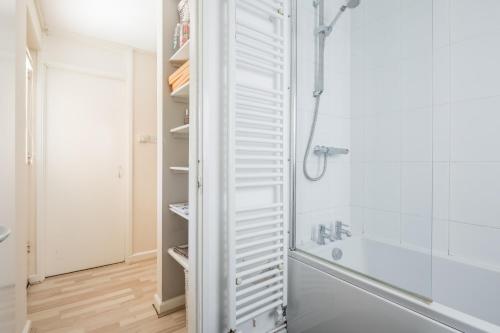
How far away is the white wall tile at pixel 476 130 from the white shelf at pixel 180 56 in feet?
5.68

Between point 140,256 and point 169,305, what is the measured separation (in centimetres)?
119

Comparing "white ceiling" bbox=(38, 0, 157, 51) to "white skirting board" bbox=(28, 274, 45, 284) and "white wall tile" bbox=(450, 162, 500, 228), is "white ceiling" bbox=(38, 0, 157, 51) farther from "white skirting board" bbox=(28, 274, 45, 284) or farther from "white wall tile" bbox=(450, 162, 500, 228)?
"white wall tile" bbox=(450, 162, 500, 228)

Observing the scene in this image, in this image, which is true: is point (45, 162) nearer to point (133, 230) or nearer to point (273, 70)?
point (133, 230)

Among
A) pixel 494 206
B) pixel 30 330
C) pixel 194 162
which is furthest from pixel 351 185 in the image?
pixel 30 330

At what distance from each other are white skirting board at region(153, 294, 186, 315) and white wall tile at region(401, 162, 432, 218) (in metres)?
1.78

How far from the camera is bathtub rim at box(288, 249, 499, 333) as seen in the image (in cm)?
84

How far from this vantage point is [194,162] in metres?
1.27

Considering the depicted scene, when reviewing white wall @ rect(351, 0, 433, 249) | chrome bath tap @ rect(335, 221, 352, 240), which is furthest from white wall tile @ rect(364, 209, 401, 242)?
chrome bath tap @ rect(335, 221, 352, 240)

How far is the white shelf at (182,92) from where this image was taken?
1.69 meters

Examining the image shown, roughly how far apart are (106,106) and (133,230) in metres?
1.44

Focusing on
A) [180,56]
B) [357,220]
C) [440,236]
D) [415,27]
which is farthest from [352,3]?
[440,236]

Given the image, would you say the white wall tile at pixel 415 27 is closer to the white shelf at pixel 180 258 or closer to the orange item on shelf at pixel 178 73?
the orange item on shelf at pixel 178 73

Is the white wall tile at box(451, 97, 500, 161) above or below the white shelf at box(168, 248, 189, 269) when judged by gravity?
above

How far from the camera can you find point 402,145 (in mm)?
1640
